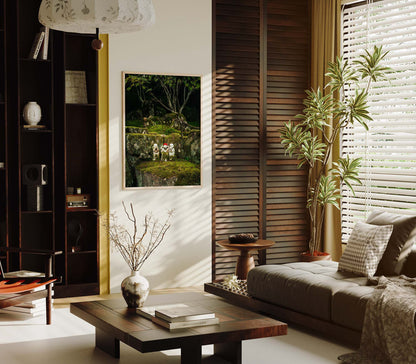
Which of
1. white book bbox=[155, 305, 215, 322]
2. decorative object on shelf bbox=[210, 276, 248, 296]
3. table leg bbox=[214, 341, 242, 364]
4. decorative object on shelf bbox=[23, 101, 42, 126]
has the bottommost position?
table leg bbox=[214, 341, 242, 364]

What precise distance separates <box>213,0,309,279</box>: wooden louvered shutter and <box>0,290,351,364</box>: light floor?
2050mm

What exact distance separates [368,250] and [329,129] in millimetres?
2237

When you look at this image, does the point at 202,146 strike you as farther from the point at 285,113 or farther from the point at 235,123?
the point at 285,113

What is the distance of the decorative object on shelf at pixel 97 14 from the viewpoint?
340 cm

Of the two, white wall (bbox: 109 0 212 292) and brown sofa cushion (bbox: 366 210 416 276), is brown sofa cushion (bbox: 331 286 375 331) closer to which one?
brown sofa cushion (bbox: 366 210 416 276)

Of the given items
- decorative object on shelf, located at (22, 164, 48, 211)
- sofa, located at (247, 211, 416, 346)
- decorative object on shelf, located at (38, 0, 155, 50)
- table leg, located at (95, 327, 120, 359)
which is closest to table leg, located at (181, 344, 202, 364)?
table leg, located at (95, 327, 120, 359)

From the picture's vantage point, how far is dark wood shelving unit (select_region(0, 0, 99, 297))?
587cm

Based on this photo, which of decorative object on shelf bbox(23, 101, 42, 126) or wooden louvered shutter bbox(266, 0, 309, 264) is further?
wooden louvered shutter bbox(266, 0, 309, 264)

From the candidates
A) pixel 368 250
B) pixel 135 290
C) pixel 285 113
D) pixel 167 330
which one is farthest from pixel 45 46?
pixel 368 250

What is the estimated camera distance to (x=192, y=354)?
3.72 m

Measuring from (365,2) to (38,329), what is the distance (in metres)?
4.45

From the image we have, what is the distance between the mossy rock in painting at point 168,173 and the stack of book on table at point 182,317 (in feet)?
8.16

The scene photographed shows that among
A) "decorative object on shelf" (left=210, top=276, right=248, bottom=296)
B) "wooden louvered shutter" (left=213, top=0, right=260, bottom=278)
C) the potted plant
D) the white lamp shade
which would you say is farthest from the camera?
"wooden louvered shutter" (left=213, top=0, right=260, bottom=278)

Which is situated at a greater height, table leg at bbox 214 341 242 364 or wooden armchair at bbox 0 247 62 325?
wooden armchair at bbox 0 247 62 325
